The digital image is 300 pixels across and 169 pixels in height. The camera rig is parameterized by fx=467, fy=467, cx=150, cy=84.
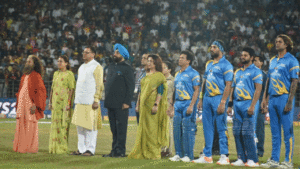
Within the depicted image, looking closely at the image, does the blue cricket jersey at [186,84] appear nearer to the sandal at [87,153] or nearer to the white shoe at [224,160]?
the white shoe at [224,160]

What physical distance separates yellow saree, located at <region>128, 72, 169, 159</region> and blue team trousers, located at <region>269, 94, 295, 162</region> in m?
2.13

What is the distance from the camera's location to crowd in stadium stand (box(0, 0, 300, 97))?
24406 millimetres

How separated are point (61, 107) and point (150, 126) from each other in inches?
87.8

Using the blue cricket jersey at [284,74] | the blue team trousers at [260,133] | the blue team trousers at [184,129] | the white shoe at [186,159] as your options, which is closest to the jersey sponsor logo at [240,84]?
the blue cricket jersey at [284,74]

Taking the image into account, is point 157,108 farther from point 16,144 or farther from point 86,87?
point 16,144

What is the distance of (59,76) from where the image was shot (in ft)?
33.3

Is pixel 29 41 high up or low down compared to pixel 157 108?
up

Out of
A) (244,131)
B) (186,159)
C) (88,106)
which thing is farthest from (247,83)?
(88,106)

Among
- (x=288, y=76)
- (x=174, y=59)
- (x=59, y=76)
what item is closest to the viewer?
(x=288, y=76)

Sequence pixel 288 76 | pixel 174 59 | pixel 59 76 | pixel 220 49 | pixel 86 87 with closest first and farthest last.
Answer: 1. pixel 288 76
2. pixel 220 49
3. pixel 86 87
4. pixel 59 76
5. pixel 174 59

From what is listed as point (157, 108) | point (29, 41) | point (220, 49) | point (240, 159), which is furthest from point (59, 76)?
point (29, 41)

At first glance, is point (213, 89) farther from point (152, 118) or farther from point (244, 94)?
point (152, 118)

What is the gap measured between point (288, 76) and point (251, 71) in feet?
2.12

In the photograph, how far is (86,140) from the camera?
9367mm
